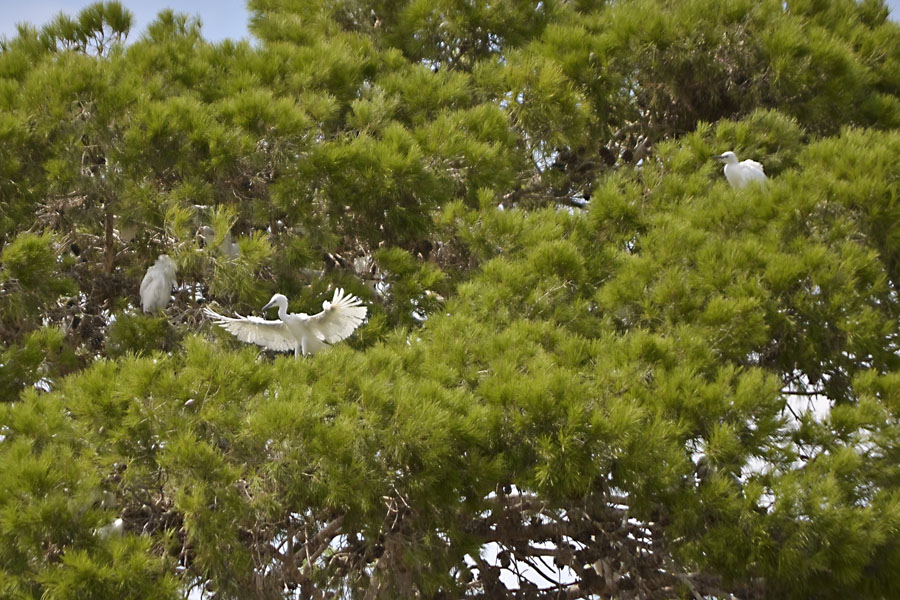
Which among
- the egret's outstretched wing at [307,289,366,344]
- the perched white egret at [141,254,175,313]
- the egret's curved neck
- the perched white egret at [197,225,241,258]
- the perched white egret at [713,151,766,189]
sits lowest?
the egret's outstretched wing at [307,289,366,344]

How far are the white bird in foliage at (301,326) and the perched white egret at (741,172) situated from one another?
1435 mm

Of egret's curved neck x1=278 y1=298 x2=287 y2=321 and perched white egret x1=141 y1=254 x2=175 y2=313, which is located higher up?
perched white egret x1=141 y1=254 x2=175 y2=313

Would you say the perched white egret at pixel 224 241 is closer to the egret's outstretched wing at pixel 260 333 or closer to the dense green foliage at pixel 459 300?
the dense green foliage at pixel 459 300

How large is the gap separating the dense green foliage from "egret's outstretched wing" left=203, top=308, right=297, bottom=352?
0.08 meters

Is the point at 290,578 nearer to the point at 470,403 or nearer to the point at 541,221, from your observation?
the point at 470,403

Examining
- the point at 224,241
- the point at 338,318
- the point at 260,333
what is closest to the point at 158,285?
the point at 224,241

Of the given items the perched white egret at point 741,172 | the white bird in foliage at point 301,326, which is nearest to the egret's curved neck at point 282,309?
the white bird in foliage at point 301,326

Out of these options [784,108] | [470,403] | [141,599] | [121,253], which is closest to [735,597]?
[470,403]

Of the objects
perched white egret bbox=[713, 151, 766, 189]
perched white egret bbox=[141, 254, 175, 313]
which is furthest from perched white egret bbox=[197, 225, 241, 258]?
perched white egret bbox=[713, 151, 766, 189]

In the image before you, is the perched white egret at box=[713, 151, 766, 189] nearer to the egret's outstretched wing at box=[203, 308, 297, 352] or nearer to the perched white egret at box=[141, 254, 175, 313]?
the egret's outstretched wing at box=[203, 308, 297, 352]

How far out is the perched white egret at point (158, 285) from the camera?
400 centimetres

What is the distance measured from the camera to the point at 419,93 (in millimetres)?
4617

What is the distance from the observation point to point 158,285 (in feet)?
13.2

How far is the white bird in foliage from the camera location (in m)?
3.78
